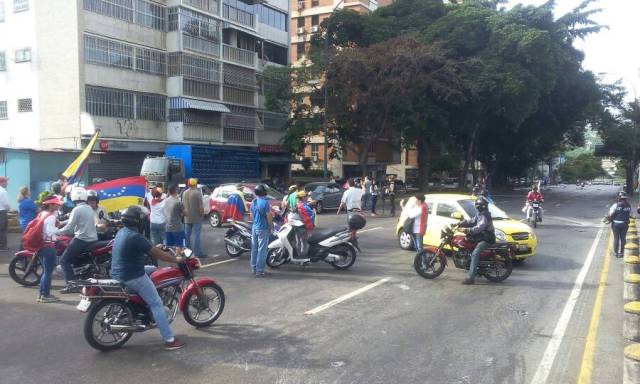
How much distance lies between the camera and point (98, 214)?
440 inches

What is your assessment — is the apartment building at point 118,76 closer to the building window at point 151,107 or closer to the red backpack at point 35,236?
the building window at point 151,107

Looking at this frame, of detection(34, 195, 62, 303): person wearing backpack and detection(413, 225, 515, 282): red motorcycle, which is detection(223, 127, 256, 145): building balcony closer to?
detection(413, 225, 515, 282): red motorcycle

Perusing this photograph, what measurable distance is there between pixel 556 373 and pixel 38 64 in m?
29.8

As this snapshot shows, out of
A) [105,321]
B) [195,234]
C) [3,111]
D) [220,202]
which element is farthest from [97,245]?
[3,111]

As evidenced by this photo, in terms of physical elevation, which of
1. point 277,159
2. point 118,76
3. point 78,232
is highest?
point 118,76

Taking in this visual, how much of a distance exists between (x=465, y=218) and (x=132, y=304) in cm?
786

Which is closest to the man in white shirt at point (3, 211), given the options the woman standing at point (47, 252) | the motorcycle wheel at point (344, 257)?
the woman standing at point (47, 252)

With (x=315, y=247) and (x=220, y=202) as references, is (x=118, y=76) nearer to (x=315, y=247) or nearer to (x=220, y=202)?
(x=220, y=202)

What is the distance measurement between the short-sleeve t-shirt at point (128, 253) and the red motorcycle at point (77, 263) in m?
3.80

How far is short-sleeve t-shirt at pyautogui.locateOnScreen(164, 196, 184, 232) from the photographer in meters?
11.2

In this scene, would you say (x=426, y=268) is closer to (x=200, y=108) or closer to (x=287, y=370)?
(x=287, y=370)

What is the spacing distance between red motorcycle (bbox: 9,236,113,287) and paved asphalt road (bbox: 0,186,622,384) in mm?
279

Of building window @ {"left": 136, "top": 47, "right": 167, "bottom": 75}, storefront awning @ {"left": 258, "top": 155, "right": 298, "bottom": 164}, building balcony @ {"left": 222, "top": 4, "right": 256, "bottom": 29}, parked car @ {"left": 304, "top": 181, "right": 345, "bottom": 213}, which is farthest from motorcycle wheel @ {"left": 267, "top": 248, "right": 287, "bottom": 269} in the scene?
building balcony @ {"left": 222, "top": 4, "right": 256, "bottom": 29}

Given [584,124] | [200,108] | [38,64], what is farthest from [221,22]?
[584,124]
